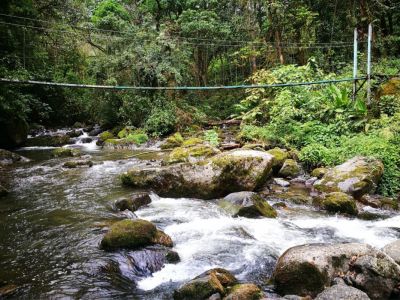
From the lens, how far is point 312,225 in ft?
22.1

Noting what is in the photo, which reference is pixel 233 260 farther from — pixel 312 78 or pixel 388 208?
pixel 312 78

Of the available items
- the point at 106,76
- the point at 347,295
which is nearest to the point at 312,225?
the point at 347,295

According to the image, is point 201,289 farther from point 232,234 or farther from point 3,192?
point 3,192

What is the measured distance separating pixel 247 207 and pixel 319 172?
323cm

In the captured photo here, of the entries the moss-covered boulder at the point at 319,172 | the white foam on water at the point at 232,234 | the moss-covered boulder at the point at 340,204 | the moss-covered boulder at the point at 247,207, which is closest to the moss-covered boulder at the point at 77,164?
the white foam on water at the point at 232,234

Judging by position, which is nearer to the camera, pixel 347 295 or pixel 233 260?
pixel 347 295

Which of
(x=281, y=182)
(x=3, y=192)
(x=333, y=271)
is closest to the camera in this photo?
(x=333, y=271)

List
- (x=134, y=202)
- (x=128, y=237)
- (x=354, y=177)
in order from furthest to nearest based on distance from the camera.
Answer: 1. (x=354, y=177)
2. (x=134, y=202)
3. (x=128, y=237)

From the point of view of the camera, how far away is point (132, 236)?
215 inches

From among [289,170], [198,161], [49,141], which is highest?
[198,161]

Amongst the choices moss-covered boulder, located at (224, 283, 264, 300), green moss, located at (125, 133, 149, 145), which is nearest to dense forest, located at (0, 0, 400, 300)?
moss-covered boulder, located at (224, 283, 264, 300)

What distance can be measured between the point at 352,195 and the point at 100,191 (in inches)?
228

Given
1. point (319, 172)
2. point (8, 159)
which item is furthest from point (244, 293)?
point (8, 159)

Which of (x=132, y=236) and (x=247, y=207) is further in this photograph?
(x=247, y=207)
